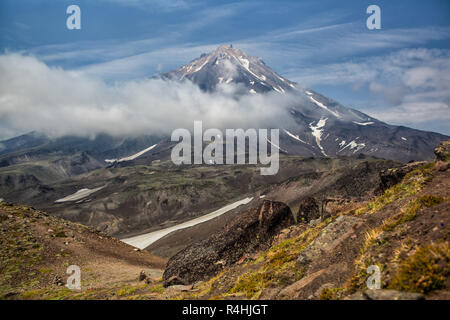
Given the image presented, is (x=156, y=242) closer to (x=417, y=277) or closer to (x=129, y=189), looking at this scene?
(x=417, y=277)

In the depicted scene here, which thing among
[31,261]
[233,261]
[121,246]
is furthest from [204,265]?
[121,246]

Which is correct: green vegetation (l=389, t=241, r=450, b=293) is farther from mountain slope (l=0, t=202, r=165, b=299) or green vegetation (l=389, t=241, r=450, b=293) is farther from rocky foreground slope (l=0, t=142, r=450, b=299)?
mountain slope (l=0, t=202, r=165, b=299)

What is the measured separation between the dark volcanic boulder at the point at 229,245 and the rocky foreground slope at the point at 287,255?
8 centimetres

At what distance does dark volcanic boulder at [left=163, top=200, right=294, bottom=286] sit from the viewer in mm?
19406

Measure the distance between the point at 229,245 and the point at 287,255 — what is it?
7551mm

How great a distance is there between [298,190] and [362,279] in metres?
100

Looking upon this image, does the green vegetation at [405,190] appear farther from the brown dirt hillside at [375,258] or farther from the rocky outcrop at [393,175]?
the rocky outcrop at [393,175]

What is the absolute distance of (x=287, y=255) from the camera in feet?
46.0

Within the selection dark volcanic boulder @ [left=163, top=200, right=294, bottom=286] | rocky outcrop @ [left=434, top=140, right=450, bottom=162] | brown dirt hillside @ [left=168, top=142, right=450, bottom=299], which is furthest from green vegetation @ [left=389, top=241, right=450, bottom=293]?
dark volcanic boulder @ [left=163, top=200, right=294, bottom=286]

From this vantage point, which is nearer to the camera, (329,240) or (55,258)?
(329,240)

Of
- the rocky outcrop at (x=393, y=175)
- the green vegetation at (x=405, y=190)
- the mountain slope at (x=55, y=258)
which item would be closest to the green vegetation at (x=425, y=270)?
the green vegetation at (x=405, y=190)

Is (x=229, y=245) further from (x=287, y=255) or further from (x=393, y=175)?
(x=393, y=175)

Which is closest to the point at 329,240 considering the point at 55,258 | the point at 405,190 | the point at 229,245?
the point at 405,190
